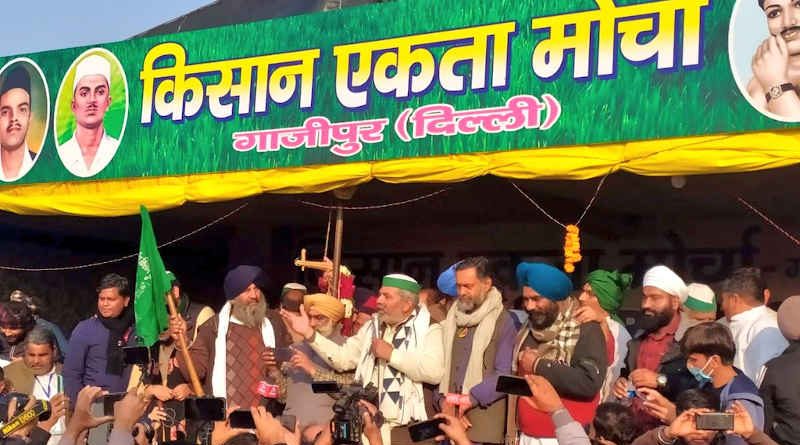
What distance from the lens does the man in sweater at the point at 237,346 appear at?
7.39 metres

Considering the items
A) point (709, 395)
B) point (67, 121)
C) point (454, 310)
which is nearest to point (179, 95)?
point (67, 121)

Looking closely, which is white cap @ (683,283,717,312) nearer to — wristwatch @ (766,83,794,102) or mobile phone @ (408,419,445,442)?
wristwatch @ (766,83,794,102)

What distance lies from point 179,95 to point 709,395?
6089mm

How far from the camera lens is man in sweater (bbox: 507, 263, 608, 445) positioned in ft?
18.9

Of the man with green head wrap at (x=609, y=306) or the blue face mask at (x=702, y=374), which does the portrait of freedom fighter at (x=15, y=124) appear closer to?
the man with green head wrap at (x=609, y=306)

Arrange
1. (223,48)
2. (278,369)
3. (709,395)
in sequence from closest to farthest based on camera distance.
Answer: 1. (709,395)
2. (278,369)
3. (223,48)

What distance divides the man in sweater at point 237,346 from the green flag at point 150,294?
5.9 inches

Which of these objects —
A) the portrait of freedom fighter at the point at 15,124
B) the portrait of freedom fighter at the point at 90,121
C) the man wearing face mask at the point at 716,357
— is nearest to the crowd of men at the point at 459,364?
the man wearing face mask at the point at 716,357

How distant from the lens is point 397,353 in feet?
21.5

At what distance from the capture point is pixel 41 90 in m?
10.4

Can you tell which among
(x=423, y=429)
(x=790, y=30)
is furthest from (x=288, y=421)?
(x=790, y=30)

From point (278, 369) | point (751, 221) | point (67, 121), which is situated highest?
point (67, 121)

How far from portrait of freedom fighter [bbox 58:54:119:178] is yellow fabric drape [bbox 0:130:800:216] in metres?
0.18

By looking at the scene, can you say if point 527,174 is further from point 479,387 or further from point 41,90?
point 41,90
